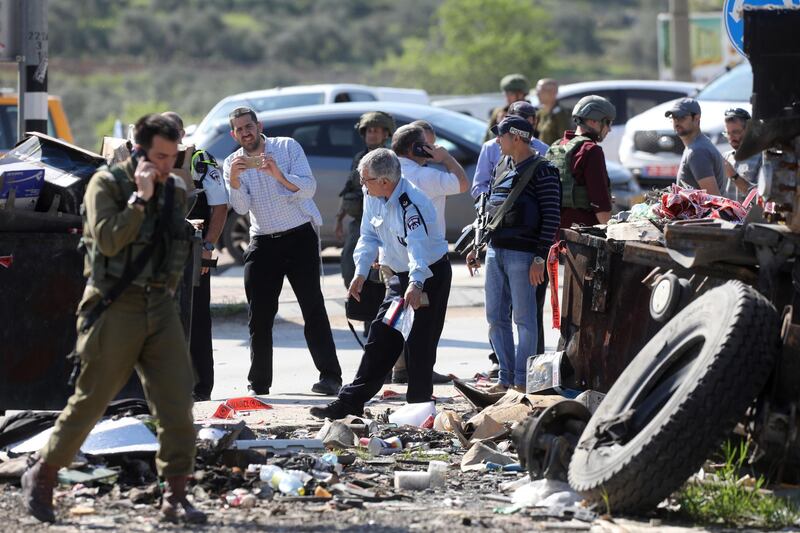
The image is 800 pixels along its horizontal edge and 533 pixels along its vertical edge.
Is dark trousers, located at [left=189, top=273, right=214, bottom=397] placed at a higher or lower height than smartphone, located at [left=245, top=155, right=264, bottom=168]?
lower

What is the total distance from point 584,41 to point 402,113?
60.2 m

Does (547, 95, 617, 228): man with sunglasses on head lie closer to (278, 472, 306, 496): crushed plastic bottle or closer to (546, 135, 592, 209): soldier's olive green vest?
(546, 135, 592, 209): soldier's olive green vest

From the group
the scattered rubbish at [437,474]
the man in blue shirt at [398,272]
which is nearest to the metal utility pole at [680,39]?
the man in blue shirt at [398,272]

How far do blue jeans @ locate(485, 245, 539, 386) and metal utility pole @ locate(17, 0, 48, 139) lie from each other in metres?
4.02

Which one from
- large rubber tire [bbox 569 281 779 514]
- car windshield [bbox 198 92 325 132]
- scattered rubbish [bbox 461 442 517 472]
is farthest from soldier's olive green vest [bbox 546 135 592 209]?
car windshield [bbox 198 92 325 132]

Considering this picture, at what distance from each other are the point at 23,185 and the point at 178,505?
2563mm

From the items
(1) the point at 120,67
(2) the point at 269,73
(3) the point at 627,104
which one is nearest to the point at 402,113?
(3) the point at 627,104

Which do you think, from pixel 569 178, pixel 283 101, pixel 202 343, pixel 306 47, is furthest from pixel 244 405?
pixel 306 47

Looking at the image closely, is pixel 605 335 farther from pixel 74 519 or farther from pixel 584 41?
pixel 584 41

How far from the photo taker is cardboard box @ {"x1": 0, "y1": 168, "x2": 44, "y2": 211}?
7.70 meters

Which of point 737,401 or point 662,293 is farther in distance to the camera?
point 662,293

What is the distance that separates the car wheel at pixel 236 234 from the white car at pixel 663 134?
4798mm

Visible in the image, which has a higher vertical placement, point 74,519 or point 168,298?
point 168,298

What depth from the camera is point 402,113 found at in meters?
16.5
